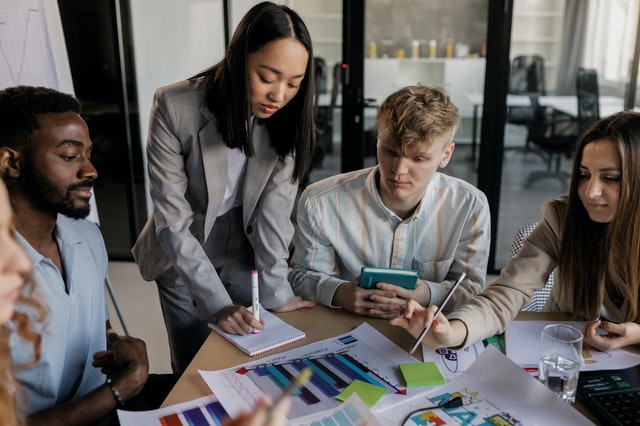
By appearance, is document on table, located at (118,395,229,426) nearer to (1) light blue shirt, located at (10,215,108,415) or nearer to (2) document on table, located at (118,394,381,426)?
(2) document on table, located at (118,394,381,426)

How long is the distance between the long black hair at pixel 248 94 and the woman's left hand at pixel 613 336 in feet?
2.88

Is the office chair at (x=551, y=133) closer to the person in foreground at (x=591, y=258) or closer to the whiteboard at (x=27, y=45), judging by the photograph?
the person in foreground at (x=591, y=258)

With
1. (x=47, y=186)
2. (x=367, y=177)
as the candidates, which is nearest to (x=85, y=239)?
(x=47, y=186)

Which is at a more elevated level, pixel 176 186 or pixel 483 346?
pixel 176 186

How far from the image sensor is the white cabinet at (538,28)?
3.52 m

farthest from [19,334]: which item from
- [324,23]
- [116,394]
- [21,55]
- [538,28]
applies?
[538,28]

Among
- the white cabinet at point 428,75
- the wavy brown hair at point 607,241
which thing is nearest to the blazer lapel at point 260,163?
the wavy brown hair at point 607,241

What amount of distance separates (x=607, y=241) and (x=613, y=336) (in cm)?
26

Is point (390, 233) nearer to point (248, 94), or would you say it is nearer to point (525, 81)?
point (248, 94)

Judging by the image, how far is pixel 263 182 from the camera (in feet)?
5.72

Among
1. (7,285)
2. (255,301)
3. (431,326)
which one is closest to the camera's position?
(7,285)

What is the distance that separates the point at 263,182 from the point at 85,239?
0.50 meters

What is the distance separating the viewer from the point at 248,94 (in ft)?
5.04

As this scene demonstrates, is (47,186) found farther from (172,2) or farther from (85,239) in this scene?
(172,2)
